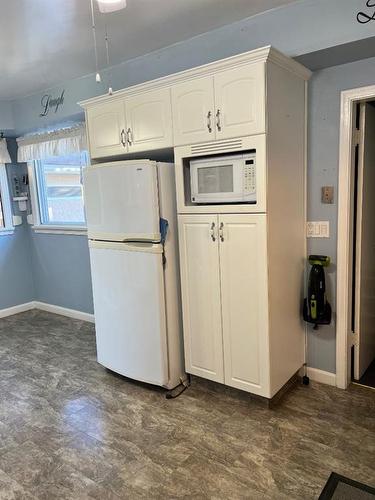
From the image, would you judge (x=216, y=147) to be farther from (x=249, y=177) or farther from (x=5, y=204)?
(x=5, y=204)

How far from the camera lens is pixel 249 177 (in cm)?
229

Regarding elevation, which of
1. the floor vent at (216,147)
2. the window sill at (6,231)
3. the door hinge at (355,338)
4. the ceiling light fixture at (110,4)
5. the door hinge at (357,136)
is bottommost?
the door hinge at (355,338)

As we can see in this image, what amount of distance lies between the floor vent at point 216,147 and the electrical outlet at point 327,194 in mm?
754

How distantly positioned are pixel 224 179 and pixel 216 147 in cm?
20

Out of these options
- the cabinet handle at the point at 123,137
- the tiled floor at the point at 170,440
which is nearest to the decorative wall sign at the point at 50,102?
the cabinet handle at the point at 123,137

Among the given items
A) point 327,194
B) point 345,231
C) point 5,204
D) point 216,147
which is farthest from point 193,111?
point 5,204

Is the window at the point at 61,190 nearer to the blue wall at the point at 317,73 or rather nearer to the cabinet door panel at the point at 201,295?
the blue wall at the point at 317,73

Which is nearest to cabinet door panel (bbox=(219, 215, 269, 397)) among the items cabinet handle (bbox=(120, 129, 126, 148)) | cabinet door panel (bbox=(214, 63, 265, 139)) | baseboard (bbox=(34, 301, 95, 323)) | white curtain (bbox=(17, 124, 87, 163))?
cabinet door panel (bbox=(214, 63, 265, 139))

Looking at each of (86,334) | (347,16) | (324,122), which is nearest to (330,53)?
(347,16)

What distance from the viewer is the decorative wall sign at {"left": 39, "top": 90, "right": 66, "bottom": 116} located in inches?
152

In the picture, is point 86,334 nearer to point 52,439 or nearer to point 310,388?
point 52,439

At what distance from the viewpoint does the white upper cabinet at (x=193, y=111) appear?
2.37 m

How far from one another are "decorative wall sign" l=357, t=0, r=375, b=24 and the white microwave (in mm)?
924

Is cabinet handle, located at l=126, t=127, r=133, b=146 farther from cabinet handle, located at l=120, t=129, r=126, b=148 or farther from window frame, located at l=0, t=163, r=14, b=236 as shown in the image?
window frame, located at l=0, t=163, r=14, b=236
